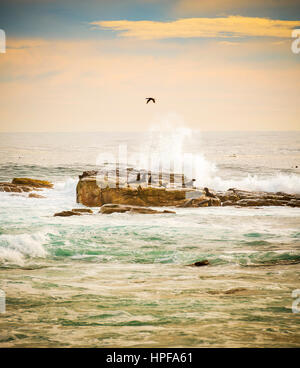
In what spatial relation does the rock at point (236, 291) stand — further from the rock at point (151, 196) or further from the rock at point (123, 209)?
the rock at point (151, 196)

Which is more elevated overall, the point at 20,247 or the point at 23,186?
the point at 23,186

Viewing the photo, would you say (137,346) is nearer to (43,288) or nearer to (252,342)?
(252,342)

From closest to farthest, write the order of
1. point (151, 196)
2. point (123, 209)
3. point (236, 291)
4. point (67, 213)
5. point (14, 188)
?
1. point (236, 291)
2. point (67, 213)
3. point (123, 209)
4. point (151, 196)
5. point (14, 188)

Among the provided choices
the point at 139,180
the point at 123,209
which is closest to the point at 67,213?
the point at 123,209

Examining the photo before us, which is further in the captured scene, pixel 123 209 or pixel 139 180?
pixel 139 180

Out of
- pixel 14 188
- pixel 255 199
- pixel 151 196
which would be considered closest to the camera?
pixel 151 196

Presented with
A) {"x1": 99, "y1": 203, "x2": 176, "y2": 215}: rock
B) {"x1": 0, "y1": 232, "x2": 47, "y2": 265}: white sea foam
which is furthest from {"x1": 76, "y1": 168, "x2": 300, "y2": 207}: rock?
{"x1": 0, "y1": 232, "x2": 47, "y2": 265}: white sea foam

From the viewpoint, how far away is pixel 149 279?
9359 millimetres

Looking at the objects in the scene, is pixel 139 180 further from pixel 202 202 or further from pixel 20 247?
pixel 20 247

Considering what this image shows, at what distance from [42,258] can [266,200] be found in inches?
571

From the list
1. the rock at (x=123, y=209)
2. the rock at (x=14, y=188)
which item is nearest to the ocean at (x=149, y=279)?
the rock at (x=123, y=209)

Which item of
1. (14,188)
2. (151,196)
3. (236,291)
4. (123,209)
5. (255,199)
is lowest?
(236,291)

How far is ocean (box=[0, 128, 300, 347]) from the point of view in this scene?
6.26 metres
